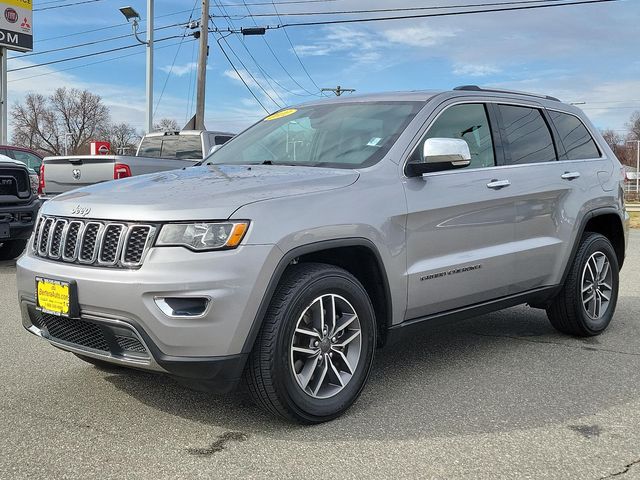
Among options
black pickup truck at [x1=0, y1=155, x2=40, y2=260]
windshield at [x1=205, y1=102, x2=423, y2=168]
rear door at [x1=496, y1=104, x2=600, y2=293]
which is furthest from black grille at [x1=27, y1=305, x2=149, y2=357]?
black pickup truck at [x1=0, y1=155, x2=40, y2=260]

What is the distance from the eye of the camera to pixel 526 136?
4.98 metres

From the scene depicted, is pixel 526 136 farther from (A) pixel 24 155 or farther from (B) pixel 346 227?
(A) pixel 24 155

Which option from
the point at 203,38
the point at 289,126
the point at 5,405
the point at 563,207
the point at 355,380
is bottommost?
the point at 5,405

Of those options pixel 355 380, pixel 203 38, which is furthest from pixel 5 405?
pixel 203 38

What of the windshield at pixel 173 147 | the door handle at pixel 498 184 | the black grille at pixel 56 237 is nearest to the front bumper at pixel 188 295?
the black grille at pixel 56 237

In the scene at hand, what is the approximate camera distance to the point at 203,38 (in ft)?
76.1

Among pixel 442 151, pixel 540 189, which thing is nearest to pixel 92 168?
pixel 540 189

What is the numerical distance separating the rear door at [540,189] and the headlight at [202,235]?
231 centimetres

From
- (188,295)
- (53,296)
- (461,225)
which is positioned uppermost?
(461,225)

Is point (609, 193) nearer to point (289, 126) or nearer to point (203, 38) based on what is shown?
point (289, 126)

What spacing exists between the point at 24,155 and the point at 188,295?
1100 centimetres

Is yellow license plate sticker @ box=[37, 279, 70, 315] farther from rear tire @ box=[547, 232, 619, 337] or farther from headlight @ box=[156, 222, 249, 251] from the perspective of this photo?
rear tire @ box=[547, 232, 619, 337]

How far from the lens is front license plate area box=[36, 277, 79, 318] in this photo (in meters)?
3.25

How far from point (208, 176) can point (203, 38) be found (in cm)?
2072
